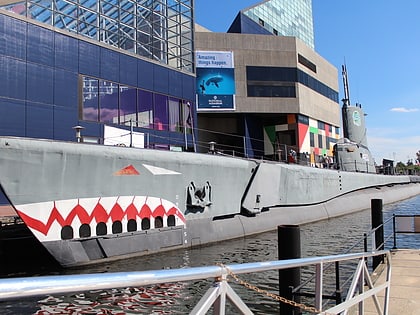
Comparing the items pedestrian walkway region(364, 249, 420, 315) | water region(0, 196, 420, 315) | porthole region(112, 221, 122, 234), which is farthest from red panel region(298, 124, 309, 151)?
porthole region(112, 221, 122, 234)

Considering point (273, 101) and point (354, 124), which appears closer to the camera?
point (354, 124)

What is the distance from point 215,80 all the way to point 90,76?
21924 millimetres

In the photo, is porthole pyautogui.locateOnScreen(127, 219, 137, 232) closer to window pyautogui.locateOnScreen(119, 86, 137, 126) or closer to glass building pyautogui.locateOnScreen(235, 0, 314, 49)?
window pyautogui.locateOnScreen(119, 86, 137, 126)

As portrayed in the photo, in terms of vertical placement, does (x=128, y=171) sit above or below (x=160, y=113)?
below

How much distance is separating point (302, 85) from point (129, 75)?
2749cm

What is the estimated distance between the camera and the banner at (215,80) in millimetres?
41303

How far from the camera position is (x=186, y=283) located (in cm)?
870

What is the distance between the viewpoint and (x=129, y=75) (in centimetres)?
2345

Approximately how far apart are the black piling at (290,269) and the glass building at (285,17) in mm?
50485

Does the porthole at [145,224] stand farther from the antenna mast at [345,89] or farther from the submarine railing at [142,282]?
the antenna mast at [345,89]

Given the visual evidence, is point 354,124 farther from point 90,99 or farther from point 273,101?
point 90,99

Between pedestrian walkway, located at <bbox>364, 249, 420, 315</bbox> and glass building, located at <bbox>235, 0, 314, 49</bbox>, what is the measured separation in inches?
1863

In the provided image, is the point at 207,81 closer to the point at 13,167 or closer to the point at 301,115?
the point at 301,115

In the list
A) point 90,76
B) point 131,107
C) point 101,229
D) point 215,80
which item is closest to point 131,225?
point 101,229
